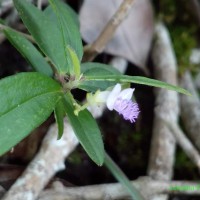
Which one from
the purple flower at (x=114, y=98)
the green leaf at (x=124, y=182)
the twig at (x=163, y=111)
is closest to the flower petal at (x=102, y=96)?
the purple flower at (x=114, y=98)

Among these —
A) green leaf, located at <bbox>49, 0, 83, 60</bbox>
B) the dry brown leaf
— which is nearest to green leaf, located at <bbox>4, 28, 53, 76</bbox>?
green leaf, located at <bbox>49, 0, 83, 60</bbox>

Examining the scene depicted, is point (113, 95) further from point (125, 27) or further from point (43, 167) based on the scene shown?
point (125, 27)

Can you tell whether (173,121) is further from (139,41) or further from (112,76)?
(112,76)

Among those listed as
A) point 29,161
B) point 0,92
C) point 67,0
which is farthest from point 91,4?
point 0,92

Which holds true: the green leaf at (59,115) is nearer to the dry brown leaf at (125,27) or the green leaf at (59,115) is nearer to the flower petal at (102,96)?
the flower petal at (102,96)

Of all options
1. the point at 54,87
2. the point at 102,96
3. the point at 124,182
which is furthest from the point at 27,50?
the point at 124,182
